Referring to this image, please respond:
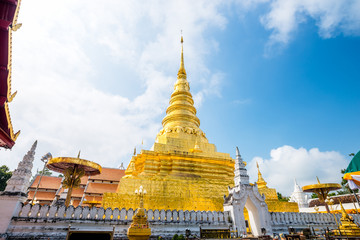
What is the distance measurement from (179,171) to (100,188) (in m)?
9.23

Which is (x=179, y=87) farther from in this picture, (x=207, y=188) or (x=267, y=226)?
(x=267, y=226)

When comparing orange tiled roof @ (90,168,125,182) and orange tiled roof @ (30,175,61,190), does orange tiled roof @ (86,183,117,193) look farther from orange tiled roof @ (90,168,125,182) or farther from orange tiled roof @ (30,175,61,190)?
orange tiled roof @ (30,175,61,190)

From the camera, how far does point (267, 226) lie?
912 cm

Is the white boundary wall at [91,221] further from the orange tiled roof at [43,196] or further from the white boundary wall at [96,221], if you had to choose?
the orange tiled roof at [43,196]

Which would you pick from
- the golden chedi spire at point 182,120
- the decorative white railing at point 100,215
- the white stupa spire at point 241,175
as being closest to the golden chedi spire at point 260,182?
the golden chedi spire at point 182,120

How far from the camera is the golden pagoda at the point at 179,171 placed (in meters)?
10.7

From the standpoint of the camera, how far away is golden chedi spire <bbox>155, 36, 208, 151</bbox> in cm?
1572

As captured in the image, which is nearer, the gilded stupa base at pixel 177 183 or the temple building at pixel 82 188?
the gilded stupa base at pixel 177 183

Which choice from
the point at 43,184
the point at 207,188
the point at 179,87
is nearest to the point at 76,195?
the point at 43,184

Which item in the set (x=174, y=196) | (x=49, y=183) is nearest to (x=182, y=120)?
(x=174, y=196)

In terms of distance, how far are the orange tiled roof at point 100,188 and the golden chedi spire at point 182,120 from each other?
22.6 ft

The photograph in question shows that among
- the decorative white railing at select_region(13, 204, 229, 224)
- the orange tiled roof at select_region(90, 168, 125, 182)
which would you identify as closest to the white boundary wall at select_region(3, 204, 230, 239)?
the decorative white railing at select_region(13, 204, 229, 224)

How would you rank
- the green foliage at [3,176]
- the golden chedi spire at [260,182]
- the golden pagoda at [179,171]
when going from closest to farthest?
the golden pagoda at [179,171], the golden chedi spire at [260,182], the green foliage at [3,176]

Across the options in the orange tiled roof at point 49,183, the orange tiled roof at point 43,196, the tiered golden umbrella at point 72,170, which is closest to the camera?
the tiered golden umbrella at point 72,170
